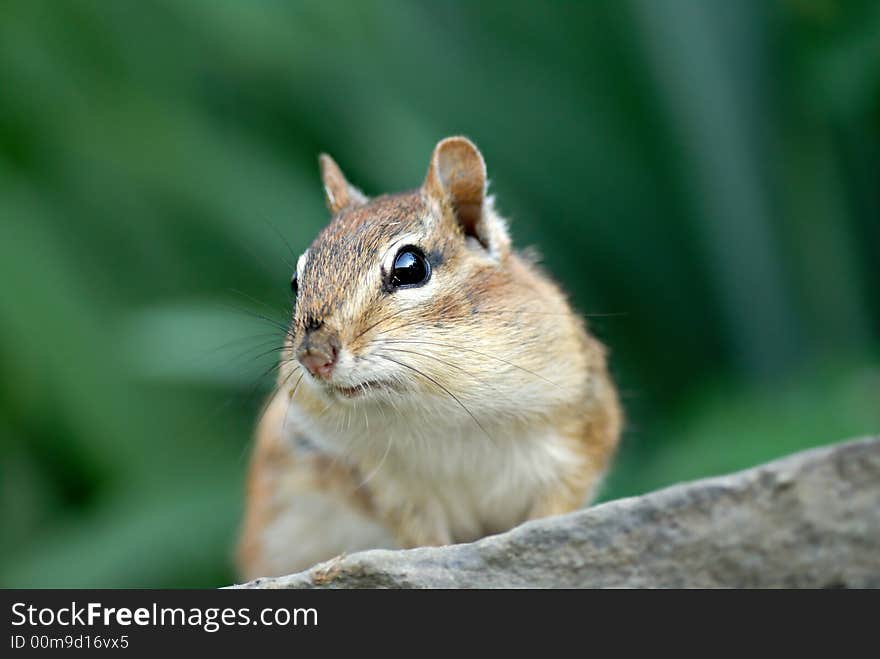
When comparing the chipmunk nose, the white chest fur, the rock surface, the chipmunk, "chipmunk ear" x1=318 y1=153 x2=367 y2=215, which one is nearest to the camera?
the rock surface

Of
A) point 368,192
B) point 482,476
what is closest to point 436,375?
point 482,476

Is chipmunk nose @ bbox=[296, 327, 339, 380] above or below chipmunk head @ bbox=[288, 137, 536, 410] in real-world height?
below

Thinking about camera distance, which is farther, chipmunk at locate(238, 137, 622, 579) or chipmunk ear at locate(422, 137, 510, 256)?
chipmunk ear at locate(422, 137, 510, 256)

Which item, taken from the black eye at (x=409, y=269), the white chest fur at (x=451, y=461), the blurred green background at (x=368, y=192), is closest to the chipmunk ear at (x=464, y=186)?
the black eye at (x=409, y=269)

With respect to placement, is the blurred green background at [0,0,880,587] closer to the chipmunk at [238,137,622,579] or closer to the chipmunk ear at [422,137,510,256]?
the chipmunk at [238,137,622,579]

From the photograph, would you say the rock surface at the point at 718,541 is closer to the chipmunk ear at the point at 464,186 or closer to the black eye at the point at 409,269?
the black eye at the point at 409,269

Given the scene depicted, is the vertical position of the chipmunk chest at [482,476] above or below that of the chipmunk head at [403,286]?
below

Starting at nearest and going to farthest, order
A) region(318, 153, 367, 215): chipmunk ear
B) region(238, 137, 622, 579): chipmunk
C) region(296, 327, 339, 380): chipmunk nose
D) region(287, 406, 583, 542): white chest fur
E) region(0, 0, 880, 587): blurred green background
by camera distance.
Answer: region(296, 327, 339, 380): chipmunk nose, region(238, 137, 622, 579): chipmunk, region(287, 406, 583, 542): white chest fur, region(318, 153, 367, 215): chipmunk ear, region(0, 0, 880, 587): blurred green background

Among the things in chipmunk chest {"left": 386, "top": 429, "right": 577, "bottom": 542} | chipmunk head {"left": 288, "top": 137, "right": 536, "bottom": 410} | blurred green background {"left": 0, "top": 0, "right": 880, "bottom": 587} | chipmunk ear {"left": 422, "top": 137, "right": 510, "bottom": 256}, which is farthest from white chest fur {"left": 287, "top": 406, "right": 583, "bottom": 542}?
blurred green background {"left": 0, "top": 0, "right": 880, "bottom": 587}
